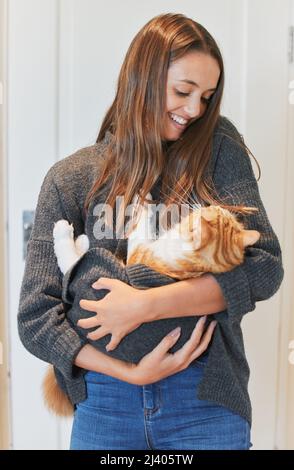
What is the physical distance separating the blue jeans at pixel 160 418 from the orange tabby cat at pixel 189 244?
→ 208 mm

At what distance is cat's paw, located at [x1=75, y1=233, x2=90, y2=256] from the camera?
3.39 ft

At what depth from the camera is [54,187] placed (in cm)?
104

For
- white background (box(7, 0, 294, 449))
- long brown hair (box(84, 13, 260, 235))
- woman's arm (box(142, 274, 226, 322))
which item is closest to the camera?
woman's arm (box(142, 274, 226, 322))

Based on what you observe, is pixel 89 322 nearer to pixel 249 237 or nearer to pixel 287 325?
pixel 249 237

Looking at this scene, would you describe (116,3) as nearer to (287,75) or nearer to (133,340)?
(287,75)

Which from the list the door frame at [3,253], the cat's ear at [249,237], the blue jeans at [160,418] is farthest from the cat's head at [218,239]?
the door frame at [3,253]

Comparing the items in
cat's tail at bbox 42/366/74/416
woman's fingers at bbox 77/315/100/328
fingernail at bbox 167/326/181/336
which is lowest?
cat's tail at bbox 42/366/74/416

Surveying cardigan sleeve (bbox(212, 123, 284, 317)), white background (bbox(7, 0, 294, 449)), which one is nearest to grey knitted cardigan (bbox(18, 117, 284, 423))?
cardigan sleeve (bbox(212, 123, 284, 317))

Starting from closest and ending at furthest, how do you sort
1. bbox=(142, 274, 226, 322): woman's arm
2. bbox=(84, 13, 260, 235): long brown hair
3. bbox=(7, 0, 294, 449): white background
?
bbox=(142, 274, 226, 322): woman's arm < bbox=(84, 13, 260, 235): long brown hair < bbox=(7, 0, 294, 449): white background

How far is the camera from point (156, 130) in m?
1.05

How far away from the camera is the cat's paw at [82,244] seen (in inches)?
40.6

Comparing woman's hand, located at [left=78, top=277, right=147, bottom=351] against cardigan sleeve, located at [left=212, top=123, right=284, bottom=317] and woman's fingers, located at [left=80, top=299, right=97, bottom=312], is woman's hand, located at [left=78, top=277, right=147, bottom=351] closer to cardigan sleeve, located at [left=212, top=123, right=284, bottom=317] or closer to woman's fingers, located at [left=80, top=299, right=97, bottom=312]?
woman's fingers, located at [left=80, top=299, right=97, bottom=312]

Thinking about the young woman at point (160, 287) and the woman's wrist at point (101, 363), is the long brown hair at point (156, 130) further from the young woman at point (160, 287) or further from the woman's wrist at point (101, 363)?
the woman's wrist at point (101, 363)

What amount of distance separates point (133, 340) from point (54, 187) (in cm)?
36
